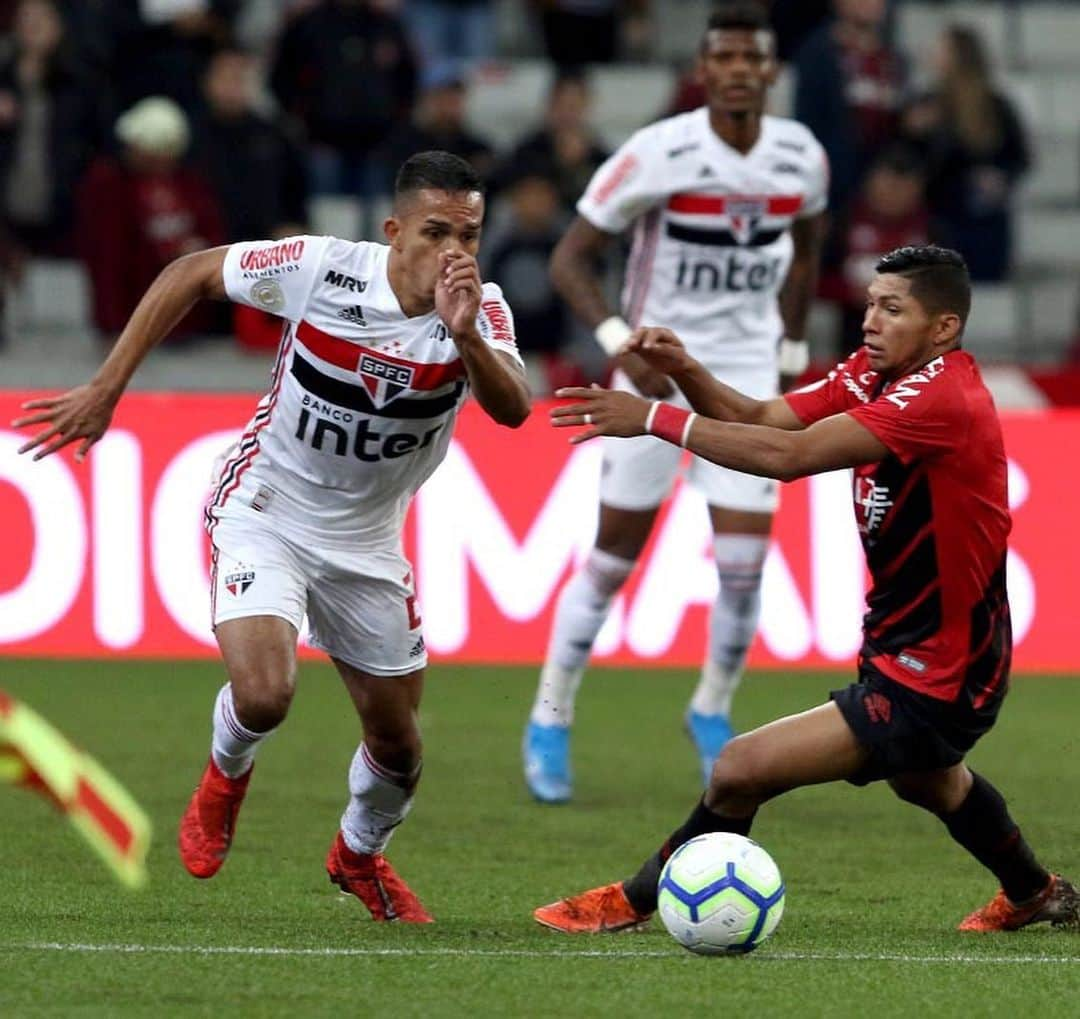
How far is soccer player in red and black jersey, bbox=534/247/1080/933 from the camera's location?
6.43 m

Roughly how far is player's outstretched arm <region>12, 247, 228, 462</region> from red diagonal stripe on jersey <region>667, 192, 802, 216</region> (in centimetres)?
288

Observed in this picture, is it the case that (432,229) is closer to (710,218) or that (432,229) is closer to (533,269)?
(710,218)

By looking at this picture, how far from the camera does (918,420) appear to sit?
6.41 m

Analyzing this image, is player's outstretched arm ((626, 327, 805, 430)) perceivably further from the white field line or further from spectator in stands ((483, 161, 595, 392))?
spectator in stands ((483, 161, 595, 392))

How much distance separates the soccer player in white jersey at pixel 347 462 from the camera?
273 inches

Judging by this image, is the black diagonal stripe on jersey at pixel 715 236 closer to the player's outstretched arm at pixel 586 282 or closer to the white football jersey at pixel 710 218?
the white football jersey at pixel 710 218

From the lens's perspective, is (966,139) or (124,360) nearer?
(124,360)

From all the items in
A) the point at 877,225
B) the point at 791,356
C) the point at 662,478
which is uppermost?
the point at 791,356

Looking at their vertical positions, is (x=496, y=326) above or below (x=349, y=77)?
above

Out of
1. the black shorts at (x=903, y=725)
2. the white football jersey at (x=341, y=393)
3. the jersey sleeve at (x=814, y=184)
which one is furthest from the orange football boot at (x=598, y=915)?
the jersey sleeve at (x=814, y=184)

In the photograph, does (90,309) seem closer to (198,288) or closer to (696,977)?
(198,288)

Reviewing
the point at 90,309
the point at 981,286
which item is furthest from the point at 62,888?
the point at 981,286

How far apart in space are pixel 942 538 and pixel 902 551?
11cm

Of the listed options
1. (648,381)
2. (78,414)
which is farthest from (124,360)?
(648,381)
